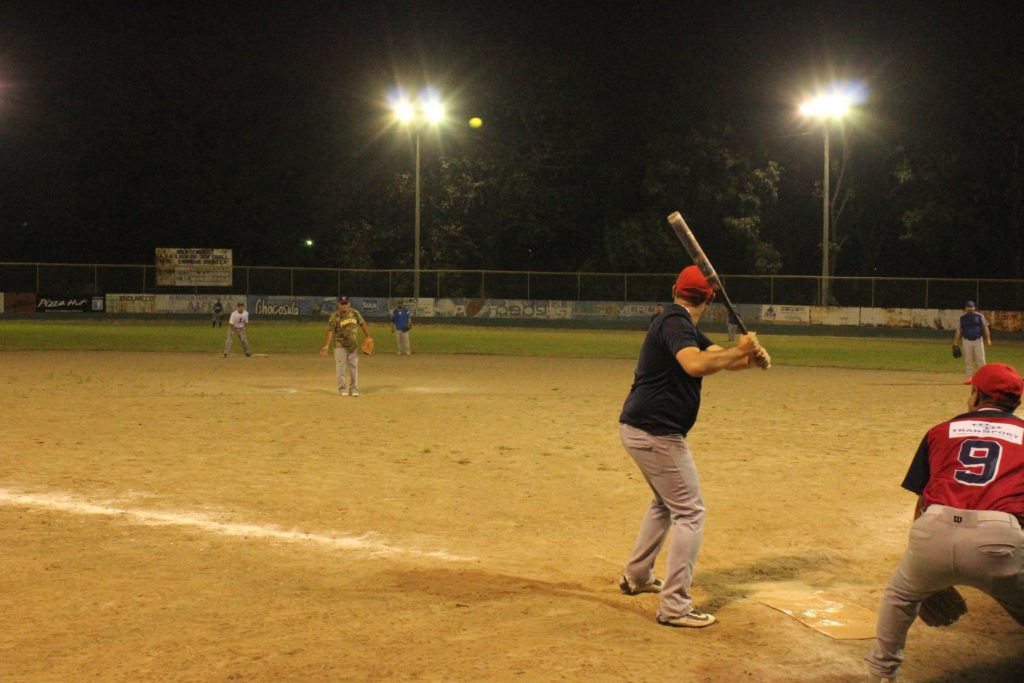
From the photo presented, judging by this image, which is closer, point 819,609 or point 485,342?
point 819,609

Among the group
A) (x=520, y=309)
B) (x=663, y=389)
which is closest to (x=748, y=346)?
(x=663, y=389)

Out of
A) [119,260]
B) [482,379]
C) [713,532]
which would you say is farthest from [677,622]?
[119,260]

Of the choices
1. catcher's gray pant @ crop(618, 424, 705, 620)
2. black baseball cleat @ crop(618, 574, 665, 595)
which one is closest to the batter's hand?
catcher's gray pant @ crop(618, 424, 705, 620)

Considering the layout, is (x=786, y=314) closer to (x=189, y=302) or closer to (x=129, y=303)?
(x=189, y=302)

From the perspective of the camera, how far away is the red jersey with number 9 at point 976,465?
4.52 m

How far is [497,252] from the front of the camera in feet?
208

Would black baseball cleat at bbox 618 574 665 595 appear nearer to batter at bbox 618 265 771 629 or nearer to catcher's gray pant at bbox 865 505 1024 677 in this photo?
batter at bbox 618 265 771 629

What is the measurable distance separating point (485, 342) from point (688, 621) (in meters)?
33.3

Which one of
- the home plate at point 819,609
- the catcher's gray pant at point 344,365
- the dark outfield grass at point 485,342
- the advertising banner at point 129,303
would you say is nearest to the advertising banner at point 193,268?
A: the advertising banner at point 129,303

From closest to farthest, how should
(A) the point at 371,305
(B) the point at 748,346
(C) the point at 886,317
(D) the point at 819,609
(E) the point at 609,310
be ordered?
1. (B) the point at 748,346
2. (D) the point at 819,609
3. (C) the point at 886,317
4. (E) the point at 609,310
5. (A) the point at 371,305

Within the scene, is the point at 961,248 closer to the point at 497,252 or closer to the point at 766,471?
the point at 497,252

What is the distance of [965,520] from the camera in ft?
14.8

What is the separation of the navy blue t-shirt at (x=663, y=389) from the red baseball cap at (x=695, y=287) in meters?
0.09

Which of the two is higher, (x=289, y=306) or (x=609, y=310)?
(x=609, y=310)
